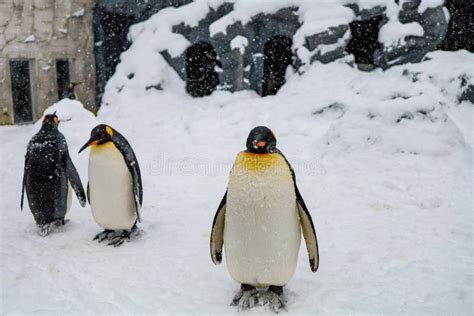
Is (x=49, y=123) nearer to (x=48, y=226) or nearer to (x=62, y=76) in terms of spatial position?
(x=48, y=226)

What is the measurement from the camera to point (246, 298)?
2301 mm

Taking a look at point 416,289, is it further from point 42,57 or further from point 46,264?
A: point 42,57

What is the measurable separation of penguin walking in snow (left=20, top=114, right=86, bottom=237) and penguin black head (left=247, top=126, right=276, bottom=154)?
1.77 meters

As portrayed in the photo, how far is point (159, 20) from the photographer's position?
947 centimetres

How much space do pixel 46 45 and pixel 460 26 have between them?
8.85 metres

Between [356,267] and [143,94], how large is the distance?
6.87m

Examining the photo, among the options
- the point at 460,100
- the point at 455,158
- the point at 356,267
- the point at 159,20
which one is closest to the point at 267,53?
the point at 159,20

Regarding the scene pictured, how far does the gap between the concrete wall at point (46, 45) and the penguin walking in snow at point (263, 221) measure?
8.67 meters

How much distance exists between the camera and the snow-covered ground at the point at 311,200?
243 cm

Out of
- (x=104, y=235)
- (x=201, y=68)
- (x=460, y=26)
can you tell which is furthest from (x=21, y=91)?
(x=460, y=26)

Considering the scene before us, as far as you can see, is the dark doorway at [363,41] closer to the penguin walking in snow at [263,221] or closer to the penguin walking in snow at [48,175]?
the penguin walking in snow at [48,175]

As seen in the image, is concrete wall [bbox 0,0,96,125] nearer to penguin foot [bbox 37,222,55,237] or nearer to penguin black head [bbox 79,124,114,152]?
penguin foot [bbox 37,222,55,237]

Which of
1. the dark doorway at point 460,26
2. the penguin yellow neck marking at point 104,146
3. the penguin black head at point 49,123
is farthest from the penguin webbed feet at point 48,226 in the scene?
the dark doorway at point 460,26

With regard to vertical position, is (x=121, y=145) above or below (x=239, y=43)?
below
